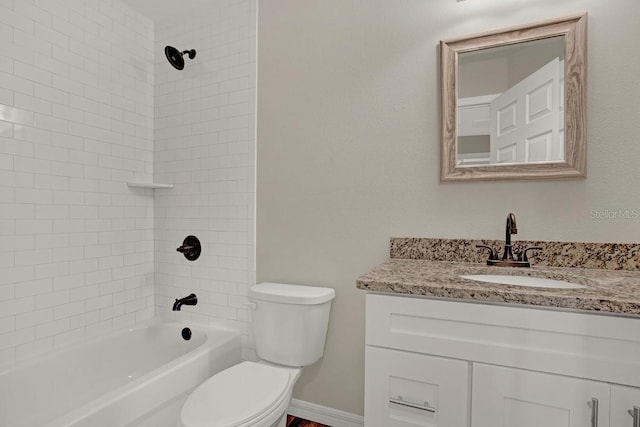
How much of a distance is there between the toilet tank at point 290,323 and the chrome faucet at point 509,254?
770mm

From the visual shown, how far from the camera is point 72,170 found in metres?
1.92

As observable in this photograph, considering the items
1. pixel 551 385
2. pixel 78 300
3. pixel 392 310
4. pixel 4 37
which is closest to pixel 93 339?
pixel 78 300

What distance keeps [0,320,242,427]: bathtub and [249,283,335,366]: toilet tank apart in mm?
345

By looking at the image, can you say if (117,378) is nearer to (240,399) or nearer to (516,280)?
(240,399)

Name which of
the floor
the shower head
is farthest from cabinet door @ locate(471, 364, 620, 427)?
the shower head

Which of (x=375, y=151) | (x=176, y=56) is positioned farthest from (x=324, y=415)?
(x=176, y=56)

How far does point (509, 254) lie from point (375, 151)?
76 cm

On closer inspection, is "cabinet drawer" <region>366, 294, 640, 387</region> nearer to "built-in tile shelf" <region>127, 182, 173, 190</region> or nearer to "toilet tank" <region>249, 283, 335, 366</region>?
"toilet tank" <region>249, 283, 335, 366</region>

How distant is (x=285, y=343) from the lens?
1.69m

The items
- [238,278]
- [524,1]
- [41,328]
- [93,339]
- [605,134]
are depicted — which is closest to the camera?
[605,134]

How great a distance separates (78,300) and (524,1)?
8.79ft

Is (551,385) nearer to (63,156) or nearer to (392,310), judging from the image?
(392,310)

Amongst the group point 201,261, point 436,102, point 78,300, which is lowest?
point 78,300

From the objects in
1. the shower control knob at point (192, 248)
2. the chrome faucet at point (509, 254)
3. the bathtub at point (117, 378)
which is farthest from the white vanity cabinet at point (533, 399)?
the shower control knob at point (192, 248)
